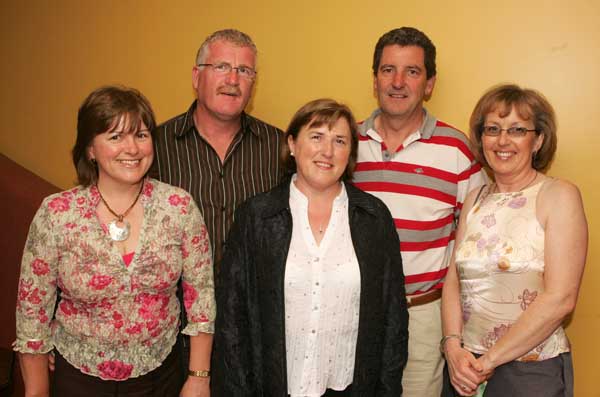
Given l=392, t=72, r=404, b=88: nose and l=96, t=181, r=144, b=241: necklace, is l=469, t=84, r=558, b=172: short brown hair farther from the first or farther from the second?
l=96, t=181, r=144, b=241: necklace

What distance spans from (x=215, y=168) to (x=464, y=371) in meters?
1.24

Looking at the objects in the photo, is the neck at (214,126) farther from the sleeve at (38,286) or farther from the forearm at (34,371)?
the forearm at (34,371)

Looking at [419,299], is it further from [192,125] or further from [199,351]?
[192,125]

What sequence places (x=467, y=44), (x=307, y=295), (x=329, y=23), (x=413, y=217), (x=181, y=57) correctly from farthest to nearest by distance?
(x=181, y=57)
(x=329, y=23)
(x=467, y=44)
(x=413, y=217)
(x=307, y=295)

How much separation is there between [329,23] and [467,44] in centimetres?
66

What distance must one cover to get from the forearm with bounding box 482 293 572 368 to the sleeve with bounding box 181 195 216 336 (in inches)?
39.7

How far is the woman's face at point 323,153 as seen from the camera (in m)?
1.90

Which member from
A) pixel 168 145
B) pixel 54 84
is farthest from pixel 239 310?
pixel 54 84

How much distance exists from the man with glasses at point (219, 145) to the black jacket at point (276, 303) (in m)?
0.28

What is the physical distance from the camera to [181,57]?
2.99 metres

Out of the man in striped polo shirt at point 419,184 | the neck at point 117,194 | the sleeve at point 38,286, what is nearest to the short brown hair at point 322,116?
the man in striped polo shirt at point 419,184

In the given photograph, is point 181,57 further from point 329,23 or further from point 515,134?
point 515,134

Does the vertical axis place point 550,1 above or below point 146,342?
above

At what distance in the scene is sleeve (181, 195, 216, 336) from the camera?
75.6 inches
